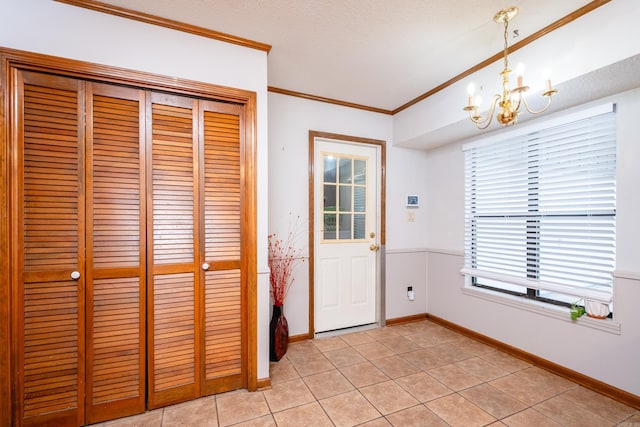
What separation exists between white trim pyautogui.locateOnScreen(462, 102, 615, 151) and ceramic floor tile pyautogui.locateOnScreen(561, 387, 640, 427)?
2009mm

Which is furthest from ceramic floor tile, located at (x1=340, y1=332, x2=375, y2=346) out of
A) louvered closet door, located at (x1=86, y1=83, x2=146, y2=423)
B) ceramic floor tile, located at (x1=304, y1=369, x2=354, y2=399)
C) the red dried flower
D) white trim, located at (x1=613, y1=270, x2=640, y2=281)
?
white trim, located at (x1=613, y1=270, x2=640, y2=281)

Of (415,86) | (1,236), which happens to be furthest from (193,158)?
(415,86)

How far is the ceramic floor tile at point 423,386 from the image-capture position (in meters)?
2.01

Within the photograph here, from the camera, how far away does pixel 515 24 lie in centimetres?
187

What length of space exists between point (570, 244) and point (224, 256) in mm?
2670

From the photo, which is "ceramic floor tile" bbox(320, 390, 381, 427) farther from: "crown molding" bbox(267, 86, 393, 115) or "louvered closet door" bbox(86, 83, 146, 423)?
"crown molding" bbox(267, 86, 393, 115)

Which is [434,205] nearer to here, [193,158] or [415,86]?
[415,86]

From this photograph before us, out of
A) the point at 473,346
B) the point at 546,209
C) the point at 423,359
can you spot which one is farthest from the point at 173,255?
the point at 546,209

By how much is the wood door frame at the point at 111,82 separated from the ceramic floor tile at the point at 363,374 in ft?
2.43

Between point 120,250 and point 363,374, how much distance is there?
1995mm

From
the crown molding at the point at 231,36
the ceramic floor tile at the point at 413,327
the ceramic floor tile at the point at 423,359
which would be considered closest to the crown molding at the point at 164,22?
the crown molding at the point at 231,36

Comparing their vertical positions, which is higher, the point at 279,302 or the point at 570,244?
the point at 570,244

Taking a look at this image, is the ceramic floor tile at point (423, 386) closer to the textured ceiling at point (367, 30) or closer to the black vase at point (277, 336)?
the black vase at point (277, 336)

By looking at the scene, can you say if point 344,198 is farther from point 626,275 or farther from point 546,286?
point 626,275
